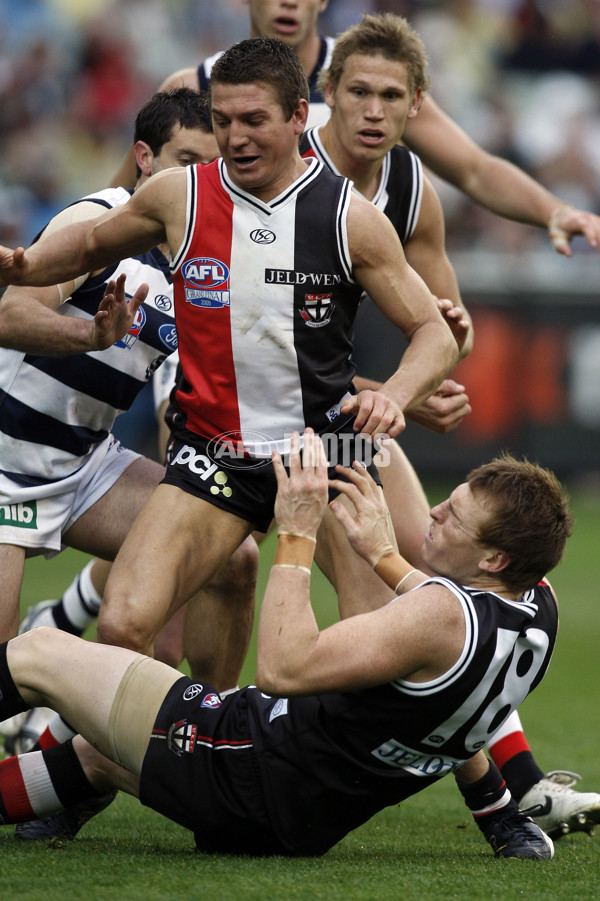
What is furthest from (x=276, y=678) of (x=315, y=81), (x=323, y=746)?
(x=315, y=81)

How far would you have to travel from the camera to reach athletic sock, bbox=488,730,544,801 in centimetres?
448

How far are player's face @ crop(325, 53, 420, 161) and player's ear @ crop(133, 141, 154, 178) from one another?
0.72m

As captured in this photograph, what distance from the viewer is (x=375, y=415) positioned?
3.66 meters

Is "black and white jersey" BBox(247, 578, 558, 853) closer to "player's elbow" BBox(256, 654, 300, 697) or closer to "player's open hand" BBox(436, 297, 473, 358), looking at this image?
"player's elbow" BBox(256, 654, 300, 697)

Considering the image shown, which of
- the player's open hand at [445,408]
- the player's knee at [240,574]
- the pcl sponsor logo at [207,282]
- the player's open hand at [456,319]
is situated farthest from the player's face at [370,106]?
the player's knee at [240,574]

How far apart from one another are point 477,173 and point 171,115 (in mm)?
1840

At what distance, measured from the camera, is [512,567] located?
348cm

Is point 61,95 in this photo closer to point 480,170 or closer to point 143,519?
point 480,170

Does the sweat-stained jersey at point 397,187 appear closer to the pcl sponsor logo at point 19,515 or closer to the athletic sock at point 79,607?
the pcl sponsor logo at point 19,515

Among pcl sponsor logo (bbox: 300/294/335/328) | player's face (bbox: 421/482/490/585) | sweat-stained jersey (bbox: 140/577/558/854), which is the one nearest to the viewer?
sweat-stained jersey (bbox: 140/577/558/854)

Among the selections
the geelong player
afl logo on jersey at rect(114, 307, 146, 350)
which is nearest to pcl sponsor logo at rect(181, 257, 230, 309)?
afl logo on jersey at rect(114, 307, 146, 350)

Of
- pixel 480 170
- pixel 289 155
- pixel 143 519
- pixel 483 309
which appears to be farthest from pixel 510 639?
pixel 483 309

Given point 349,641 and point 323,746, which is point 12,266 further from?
point 323,746

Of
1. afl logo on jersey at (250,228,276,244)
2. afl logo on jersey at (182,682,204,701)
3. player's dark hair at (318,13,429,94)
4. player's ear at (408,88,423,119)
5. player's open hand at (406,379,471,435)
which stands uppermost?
player's dark hair at (318,13,429,94)
